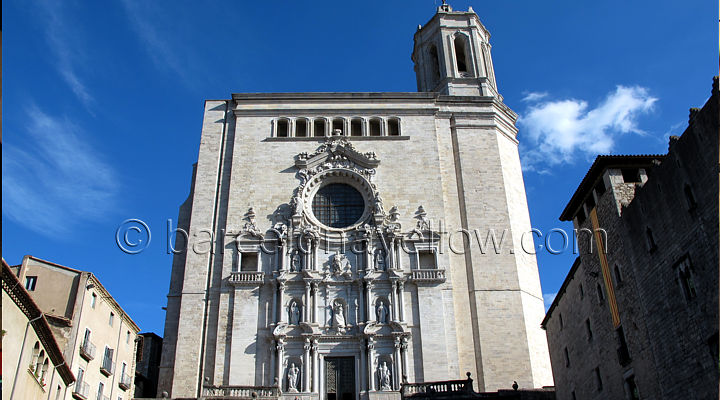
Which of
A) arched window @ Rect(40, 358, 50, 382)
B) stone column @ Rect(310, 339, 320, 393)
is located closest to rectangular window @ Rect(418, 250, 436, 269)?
stone column @ Rect(310, 339, 320, 393)

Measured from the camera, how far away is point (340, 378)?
84.8 ft

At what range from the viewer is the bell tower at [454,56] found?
35.8 m

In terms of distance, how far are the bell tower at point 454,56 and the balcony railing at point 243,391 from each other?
778 inches

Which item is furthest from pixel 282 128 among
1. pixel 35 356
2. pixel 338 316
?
pixel 35 356

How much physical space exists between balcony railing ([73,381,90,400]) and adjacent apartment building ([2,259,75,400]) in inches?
84.0

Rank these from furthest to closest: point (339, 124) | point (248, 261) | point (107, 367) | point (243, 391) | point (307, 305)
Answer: point (339, 124) < point (248, 261) < point (307, 305) < point (107, 367) < point (243, 391)

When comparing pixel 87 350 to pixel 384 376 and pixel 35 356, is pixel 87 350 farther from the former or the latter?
pixel 384 376

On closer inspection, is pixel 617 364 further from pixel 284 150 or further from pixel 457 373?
pixel 284 150

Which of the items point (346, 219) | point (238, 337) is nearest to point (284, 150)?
point (346, 219)

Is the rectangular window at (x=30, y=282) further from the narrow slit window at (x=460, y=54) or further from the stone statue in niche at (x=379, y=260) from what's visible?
the narrow slit window at (x=460, y=54)

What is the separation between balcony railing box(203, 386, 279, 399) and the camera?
23312 mm

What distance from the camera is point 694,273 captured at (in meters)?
15.2

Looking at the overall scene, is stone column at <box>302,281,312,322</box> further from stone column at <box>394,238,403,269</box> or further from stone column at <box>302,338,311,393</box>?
stone column at <box>394,238,403,269</box>

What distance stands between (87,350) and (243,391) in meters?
6.44
